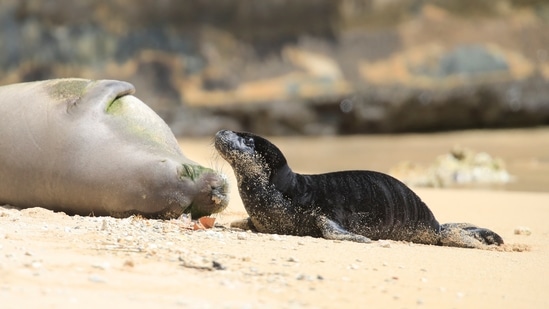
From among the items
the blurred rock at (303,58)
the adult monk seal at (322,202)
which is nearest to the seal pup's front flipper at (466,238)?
the adult monk seal at (322,202)

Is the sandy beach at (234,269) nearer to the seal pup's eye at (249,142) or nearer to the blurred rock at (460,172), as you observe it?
the seal pup's eye at (249,142)

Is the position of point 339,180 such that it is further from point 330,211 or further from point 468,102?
point 468,102

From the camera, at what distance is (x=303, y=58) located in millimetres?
16375

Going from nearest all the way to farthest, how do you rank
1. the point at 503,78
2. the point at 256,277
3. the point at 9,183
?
the point at 256,277 < the point at 9,183 < the point at 503,78

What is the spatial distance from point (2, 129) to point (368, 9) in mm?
11848

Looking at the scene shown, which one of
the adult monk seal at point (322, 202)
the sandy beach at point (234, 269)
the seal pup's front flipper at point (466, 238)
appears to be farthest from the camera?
the seal pup's front flipper at point (466, 238)

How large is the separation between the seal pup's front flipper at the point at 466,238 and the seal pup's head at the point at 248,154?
98 centimetres

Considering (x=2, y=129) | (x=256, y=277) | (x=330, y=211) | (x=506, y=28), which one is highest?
(x=506, y=28)

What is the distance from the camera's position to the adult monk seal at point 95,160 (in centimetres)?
468


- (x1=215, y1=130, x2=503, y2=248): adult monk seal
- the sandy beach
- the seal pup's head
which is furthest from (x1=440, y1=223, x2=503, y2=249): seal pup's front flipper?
the seal pup's head

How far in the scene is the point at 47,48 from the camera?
17141mm

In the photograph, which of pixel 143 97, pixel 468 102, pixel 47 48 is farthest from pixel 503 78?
pixel 47 48

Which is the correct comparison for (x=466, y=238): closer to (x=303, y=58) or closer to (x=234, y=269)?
(x=234, y=269)

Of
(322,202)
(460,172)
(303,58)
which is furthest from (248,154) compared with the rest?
(303,58)
